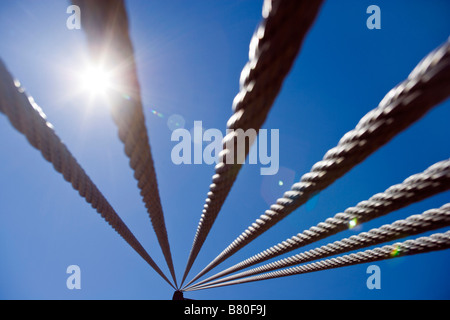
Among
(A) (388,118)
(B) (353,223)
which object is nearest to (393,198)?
(B) (353,223)

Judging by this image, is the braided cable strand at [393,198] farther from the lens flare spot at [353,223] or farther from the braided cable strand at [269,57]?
the braided cable strand at [269,57]

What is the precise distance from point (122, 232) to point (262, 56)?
2.06 m

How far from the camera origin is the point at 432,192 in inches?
36.4

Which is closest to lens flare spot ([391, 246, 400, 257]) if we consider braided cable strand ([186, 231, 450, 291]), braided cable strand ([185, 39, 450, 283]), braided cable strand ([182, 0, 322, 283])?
braided cable strand ([186, 231, 450, 291])

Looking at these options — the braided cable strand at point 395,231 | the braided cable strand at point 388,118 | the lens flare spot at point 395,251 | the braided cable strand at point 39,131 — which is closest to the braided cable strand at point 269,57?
the braided cable strand at point 388,118

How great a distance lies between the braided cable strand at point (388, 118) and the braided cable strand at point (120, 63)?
2.29 ft

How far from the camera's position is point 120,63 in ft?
1.96

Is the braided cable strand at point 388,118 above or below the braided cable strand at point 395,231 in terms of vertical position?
above

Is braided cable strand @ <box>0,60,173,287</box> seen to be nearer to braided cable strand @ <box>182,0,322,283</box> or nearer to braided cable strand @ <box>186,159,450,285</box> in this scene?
braided cable strand @ <box>182,0,322,283</box>

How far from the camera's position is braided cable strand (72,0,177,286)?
522 mm

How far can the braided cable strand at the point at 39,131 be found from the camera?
26.4 inches

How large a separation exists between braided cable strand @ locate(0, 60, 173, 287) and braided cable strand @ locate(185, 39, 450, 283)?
1.06m

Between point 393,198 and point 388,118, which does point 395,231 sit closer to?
point 393,198
